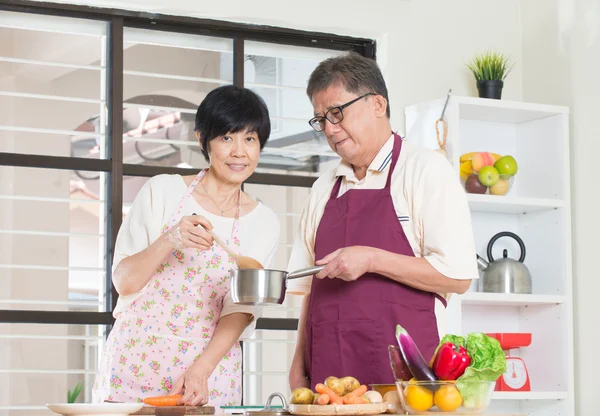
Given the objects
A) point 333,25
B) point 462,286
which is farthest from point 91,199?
point 462,286

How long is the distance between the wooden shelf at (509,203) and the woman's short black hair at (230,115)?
4.67 feet

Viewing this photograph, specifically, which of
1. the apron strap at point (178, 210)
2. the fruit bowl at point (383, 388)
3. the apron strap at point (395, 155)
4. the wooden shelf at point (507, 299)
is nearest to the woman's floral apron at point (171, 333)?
the apron strap at point (178, 210)

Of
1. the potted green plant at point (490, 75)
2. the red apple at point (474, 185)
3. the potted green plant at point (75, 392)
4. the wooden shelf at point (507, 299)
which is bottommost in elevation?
the potted green plant at point (75, 392)

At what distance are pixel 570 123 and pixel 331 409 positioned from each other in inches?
105

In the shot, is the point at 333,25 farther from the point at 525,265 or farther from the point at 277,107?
the point at 525,265

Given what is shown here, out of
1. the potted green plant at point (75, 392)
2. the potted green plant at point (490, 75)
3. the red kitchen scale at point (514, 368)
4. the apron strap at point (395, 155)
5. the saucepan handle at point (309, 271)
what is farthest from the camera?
the potted green plant at point (490, 75)

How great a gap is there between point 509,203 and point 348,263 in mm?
1939

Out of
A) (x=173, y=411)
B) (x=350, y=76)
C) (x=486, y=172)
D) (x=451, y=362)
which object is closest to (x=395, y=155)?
(x=350, y=76)

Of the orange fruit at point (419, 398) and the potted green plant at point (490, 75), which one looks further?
the potted green plant at point (490, 75)

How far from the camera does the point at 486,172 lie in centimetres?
391

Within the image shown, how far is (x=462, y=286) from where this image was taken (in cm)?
222

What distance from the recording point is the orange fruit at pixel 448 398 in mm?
1783

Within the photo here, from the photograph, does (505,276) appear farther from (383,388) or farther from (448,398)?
(448,398)

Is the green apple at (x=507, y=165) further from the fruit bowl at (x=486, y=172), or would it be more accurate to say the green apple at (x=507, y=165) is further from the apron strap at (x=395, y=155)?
the apron strap at (x=395, y=155)
